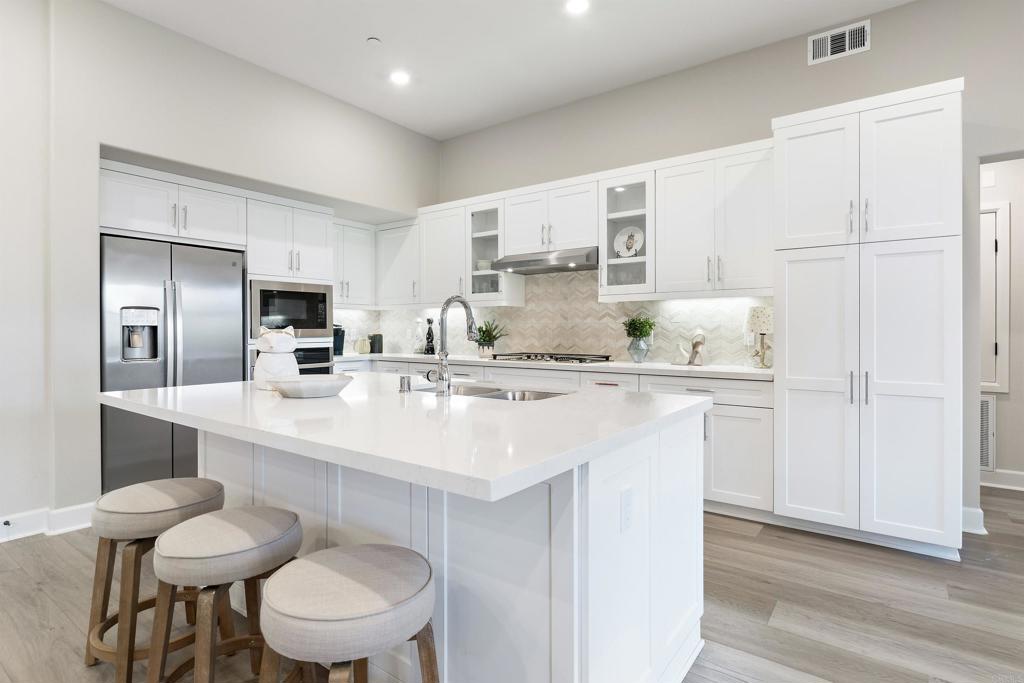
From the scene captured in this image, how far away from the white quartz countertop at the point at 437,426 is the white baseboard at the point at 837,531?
5.85 ft

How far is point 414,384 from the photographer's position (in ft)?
8.14

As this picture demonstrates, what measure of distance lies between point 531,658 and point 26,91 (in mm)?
4089

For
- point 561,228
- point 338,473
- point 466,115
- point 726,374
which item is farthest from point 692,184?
point 338,473

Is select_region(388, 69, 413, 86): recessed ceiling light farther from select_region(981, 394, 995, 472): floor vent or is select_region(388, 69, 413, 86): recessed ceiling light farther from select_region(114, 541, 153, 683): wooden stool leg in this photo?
select_region(981, 394, 995, 472): floor vent

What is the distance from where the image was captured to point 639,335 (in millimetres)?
3973

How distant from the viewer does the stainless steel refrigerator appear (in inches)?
133

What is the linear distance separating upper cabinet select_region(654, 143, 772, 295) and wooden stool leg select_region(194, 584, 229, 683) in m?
3.22

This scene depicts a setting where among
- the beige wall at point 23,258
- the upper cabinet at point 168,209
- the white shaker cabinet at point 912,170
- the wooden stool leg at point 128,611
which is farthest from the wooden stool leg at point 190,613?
the white shaker cabinet at point 912,170

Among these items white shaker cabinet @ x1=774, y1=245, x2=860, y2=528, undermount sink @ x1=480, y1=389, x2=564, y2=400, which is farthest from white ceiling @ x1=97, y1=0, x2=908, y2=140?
undermount sink @ x1=480, y1=389, x2=564, y2=400

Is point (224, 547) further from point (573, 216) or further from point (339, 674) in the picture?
point (573, 216)

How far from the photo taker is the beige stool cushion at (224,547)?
1386 millimetres

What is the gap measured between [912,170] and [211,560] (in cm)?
353

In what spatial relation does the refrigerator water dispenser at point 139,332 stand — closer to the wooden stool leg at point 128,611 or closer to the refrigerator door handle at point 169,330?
the refrigerator door handle at point 169,330

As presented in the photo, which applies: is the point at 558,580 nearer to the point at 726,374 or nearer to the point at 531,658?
the point at 531,658
